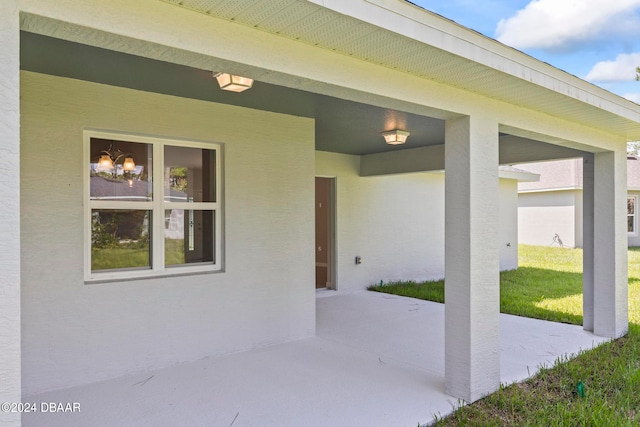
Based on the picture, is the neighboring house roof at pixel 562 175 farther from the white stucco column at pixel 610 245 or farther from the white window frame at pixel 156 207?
the white window frame at pixel 156 207

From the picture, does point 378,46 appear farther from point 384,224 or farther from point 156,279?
point 384,224

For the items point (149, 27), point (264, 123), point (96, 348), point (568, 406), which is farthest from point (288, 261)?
point (149, 27)

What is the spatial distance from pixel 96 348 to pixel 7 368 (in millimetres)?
2623

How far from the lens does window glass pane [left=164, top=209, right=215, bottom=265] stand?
493 centimetres

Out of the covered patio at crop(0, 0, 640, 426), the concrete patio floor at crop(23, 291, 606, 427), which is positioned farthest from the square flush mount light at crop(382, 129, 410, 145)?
the concrete patio floor at crop(23, 291, 606, 427)

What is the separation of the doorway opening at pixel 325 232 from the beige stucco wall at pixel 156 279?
3565mm

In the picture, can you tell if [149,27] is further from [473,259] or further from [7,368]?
[473,259]

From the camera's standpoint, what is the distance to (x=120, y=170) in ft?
15.1

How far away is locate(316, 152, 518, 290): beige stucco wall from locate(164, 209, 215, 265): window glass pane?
4195 mm

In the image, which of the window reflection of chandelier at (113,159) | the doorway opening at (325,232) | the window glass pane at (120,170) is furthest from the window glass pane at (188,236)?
the doorway opening at (325,232)

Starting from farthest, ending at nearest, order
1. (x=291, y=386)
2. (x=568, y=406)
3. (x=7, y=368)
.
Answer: (x=291, y=386) → (x=568, y=406) → (x=7, y=368)

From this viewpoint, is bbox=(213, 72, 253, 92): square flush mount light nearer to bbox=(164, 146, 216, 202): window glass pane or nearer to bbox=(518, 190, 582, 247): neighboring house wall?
bbox=(164, 146, 216, 202): window glass pane

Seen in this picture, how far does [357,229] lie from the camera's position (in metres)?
9.78

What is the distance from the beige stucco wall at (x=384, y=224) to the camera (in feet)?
31.1
